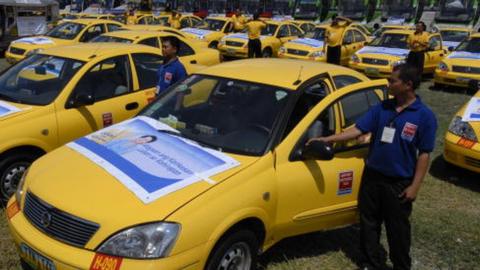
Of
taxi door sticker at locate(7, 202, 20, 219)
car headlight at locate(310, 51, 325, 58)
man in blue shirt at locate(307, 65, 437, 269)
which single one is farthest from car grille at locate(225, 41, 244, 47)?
taxi door sticker at locate(7, 202, 20, 219)

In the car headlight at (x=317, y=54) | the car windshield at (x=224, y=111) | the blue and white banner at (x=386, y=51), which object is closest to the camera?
the car windshield at (x=224, y=111)

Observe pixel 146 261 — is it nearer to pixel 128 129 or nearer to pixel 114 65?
pixel 128 129

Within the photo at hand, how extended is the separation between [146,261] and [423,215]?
142 inches

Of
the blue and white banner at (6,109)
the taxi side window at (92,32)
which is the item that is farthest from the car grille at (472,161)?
the taxi side window at (92,32)

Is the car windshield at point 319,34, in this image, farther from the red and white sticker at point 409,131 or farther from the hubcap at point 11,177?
the red and white sticker at point 409,131

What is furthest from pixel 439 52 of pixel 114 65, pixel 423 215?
pixel 114 65

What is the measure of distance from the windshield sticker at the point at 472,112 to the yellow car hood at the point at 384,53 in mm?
6863

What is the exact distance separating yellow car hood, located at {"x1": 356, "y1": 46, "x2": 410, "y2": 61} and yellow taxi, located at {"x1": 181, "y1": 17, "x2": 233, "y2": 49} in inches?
248

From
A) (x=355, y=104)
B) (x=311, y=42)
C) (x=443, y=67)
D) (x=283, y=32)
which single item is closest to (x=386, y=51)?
(x=443, y=67)

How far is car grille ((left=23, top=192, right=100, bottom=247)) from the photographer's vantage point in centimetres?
288

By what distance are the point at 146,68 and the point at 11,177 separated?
7.45 feet

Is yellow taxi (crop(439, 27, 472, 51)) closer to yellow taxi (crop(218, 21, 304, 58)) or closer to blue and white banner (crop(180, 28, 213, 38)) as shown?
yellow taxi (crop(218, 21, 304, 58))

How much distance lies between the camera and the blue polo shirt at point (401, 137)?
346 cm

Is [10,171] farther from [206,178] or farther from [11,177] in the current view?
[206,178]
